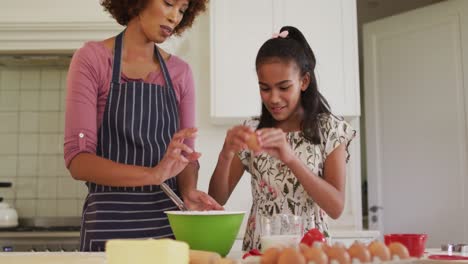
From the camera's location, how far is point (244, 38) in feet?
8.20

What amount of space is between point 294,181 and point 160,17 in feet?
1.71

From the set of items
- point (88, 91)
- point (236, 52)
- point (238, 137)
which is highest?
point (236, 52)

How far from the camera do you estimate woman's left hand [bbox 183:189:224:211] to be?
117 cm

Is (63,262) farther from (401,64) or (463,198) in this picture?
(401,64)

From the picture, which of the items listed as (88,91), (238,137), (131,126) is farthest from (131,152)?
(238,137)

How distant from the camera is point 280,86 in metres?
1.31

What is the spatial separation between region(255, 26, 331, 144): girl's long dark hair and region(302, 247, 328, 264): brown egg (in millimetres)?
694

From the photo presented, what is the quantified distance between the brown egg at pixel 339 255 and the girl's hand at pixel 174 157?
0.44 meters

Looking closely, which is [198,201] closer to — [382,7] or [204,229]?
[204,229]

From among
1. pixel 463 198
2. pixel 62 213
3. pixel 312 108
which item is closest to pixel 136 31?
pixel 312 108

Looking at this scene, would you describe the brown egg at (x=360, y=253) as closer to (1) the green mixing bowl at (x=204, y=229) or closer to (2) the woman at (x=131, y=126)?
(1) the green mixing bowl at (x=204, y=229)

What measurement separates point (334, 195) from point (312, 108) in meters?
0.28

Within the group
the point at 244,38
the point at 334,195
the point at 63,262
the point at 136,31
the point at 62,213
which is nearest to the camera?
the point at 63,262

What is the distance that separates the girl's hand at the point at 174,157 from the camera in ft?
3.47
